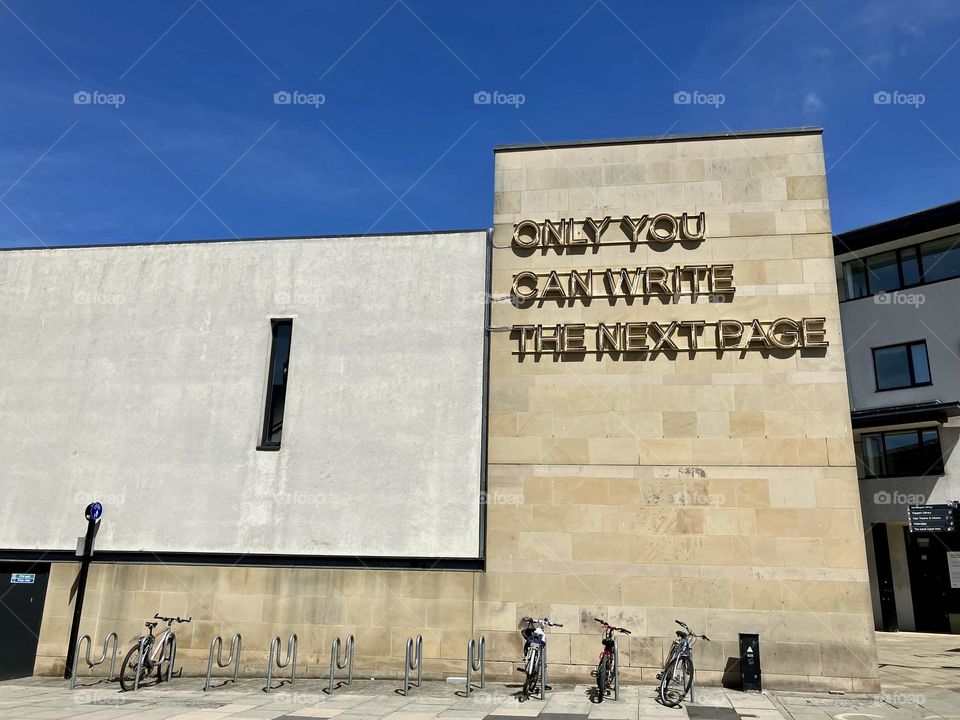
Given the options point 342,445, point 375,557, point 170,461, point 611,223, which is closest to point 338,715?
point 375,557

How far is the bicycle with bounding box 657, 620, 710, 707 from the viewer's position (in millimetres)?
11539

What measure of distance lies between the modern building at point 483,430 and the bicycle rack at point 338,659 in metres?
0.37

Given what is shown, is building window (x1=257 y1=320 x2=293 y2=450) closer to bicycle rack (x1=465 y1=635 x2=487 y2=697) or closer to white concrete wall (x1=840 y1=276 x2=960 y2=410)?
bicycle rack (x1=465 y1=635 x2=487 y2=697)

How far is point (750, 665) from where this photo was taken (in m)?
12.4

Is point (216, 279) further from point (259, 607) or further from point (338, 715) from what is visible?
point (338, 715)

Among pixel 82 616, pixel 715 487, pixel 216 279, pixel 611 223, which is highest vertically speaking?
pixel 611 223

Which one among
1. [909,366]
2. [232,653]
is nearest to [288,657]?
[232,653]

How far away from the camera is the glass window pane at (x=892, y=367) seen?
26094mm

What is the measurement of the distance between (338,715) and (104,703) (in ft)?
14.6

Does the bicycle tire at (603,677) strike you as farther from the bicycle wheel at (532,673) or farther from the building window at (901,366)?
the building window at (901,366)

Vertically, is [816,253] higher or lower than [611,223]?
lower

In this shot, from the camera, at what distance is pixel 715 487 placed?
1360 cm

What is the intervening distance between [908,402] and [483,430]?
19751 mm

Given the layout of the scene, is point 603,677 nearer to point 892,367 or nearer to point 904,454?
point 904,454
